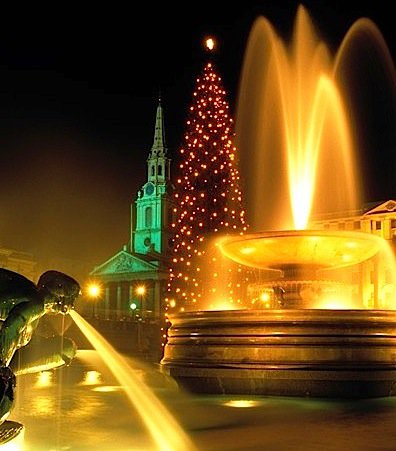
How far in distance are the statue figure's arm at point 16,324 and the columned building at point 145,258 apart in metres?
61.3

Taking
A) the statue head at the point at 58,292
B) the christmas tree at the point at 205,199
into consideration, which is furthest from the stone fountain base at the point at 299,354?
the christmas tree at the point at 205,199

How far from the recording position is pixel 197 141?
35.1 m

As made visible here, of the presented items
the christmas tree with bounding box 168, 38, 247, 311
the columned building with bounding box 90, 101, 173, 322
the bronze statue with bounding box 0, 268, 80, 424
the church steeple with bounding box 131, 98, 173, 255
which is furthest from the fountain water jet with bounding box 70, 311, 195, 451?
the church steeple with bounding box 131, 98, 173, 255

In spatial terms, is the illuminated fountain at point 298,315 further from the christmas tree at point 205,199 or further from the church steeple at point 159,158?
the church steeple at point 159,158

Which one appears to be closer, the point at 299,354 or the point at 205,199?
the point at 299,354

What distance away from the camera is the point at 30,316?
4.15 m

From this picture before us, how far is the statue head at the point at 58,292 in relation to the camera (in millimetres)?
4305

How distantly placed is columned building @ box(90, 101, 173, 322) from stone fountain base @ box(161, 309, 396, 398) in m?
56.3

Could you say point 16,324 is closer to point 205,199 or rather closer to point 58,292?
point 58,292

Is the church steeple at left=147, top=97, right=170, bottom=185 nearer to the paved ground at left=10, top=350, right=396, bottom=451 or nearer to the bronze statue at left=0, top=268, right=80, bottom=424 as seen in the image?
the paved ground at left=10, top=350, right=396, bottom=451

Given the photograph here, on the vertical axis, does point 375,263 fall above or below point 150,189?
below

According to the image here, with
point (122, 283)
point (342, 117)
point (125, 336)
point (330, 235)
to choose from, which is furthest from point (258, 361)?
→ point (122, 283)

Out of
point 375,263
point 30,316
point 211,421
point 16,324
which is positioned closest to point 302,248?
point 211,421

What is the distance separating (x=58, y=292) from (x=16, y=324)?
381 mm
